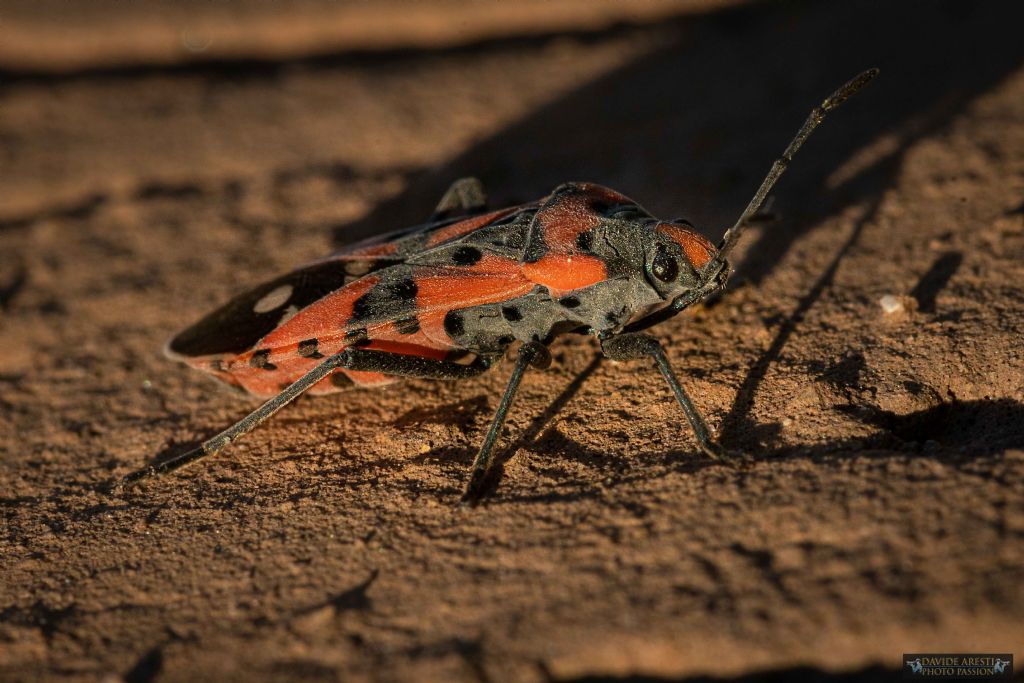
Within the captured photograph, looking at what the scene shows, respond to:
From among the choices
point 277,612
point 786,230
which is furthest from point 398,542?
point 786,230

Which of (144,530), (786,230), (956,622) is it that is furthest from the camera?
(786,230)

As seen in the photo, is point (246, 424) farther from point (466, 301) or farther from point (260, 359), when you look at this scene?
point (466, 301)

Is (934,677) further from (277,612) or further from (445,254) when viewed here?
(445,254)

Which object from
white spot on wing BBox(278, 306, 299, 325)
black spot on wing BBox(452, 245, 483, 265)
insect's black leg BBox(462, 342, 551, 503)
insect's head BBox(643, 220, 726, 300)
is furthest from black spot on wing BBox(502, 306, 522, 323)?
white spot on wing BBox(278, 306, 299, 325)

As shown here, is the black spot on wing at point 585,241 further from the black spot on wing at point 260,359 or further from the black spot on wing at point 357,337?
the black spot on wing at point 260,359

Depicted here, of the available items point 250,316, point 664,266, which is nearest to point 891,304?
point 664,266

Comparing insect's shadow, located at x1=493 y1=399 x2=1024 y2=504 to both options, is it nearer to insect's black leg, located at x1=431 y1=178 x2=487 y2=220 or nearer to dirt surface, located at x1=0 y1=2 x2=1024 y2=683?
dirt surface, located at x1=0 y1=2 x2=1024 y2=683

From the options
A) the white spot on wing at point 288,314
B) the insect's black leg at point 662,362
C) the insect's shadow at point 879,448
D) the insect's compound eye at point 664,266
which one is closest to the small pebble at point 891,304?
the insect's shadow at point 879,448
